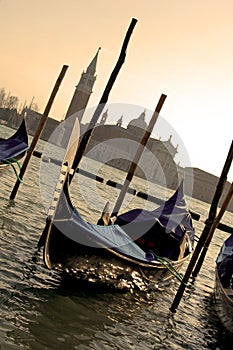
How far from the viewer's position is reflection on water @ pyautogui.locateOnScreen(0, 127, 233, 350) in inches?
194

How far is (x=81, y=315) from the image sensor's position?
573 centimetres

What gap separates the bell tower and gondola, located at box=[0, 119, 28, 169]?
84664mm

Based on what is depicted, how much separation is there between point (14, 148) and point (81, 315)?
287 inches

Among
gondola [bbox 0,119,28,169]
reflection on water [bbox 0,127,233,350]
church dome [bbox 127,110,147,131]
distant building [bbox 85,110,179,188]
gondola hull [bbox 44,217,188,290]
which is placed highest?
church dome [bbox 127,110,147,131]

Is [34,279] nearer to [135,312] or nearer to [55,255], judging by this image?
[55,255]

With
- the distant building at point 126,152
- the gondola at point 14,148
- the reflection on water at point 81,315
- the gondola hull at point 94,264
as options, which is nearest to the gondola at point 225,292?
the reflection on water at point 81,315

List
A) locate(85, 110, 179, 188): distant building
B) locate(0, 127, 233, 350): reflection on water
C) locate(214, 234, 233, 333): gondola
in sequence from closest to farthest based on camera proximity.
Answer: locate(0, 127, 233, 350): reflection on water < locate(214, 234, 233, 333): gondola < locate(85, 110, 179, 188): distant building

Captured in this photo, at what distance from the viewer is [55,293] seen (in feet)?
20.0

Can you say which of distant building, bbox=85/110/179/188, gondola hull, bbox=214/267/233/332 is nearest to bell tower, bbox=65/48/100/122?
distant building, bbox=85/110/179/188

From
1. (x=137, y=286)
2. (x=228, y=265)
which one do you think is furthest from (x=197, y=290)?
(x=137, y=286)

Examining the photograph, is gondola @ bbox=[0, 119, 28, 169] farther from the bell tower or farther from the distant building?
the bell tower

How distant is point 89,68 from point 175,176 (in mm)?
30400

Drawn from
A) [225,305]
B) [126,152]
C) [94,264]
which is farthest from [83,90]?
[94,264]

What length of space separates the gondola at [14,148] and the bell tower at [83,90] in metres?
84.7
